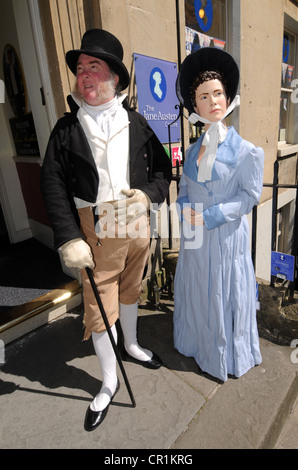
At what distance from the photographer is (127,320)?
6.75ft

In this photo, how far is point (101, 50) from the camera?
1504mm

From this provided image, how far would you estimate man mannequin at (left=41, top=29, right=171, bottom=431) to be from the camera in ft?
5.13

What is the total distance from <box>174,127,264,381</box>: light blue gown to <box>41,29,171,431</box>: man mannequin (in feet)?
1.09

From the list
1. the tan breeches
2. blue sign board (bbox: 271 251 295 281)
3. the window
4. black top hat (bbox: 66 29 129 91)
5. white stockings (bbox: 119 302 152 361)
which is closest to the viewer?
black top hat (bbox: 66 29 129 91)

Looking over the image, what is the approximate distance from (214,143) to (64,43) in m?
1.56

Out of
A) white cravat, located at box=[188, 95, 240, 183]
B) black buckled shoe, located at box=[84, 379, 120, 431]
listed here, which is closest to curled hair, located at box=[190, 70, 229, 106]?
white cravat, located at box=[188, 95, 240, 183]

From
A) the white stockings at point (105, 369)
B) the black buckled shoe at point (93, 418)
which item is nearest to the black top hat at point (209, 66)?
the white stockings at point (105, 369)

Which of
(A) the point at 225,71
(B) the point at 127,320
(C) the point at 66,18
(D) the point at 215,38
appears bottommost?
(B) the point at 127,320

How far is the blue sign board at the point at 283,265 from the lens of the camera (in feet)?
7.67

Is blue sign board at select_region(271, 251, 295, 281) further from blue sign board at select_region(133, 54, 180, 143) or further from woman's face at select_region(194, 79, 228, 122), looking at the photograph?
blue sign board at select_region(133, 54, 180, 143)

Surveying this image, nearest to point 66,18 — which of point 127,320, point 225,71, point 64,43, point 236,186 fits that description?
point 64,43

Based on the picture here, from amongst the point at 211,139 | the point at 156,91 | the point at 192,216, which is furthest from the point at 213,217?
the point at 156,91
